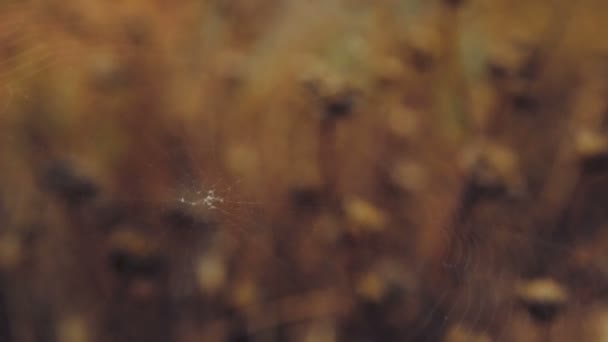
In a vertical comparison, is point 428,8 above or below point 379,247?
above

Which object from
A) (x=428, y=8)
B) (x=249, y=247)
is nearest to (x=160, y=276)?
(x=249, y=247)

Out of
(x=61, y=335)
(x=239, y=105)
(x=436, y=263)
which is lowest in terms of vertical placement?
(x=61, y=335)

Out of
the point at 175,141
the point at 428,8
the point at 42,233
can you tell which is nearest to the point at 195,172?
the point at 175,141

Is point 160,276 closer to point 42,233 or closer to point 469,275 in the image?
point 42,233

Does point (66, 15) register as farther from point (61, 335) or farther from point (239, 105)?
point (61, 335)

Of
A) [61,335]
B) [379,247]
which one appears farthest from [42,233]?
[379,247]

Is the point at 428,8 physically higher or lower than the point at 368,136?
higher
